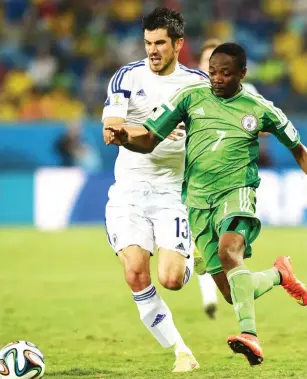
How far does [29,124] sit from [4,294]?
811cm

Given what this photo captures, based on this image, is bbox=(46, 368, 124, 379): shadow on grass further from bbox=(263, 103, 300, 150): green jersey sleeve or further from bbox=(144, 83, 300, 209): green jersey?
bbox=(263, 103, 300, 150): green jersey sleeve

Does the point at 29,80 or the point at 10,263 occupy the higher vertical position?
the point at 29,80

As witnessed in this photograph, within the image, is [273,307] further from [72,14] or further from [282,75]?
[72,14]

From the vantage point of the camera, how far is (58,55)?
21922 mm

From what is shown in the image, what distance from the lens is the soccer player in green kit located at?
6.50m

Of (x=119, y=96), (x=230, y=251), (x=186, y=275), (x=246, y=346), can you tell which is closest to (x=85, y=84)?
(x=119, y=96)

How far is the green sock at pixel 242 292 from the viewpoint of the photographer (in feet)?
20.2

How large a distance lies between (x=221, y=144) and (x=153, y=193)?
1.03 metres

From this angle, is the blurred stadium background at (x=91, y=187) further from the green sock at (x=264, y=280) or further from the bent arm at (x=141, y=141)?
the bent arm at (x=141, y=141)

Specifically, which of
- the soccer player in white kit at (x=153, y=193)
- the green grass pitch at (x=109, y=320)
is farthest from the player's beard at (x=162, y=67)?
the green grass pitch at (x=109, y=320)

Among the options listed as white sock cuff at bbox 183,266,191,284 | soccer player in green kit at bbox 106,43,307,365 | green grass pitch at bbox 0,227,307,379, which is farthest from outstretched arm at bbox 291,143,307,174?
green grass pitch at bbox 0,227,307,379

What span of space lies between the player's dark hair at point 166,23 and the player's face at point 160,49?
37mm

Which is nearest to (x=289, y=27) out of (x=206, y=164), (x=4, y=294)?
(x=4, y=294)

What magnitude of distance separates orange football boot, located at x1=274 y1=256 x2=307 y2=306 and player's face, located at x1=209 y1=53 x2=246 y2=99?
51.0 inches
